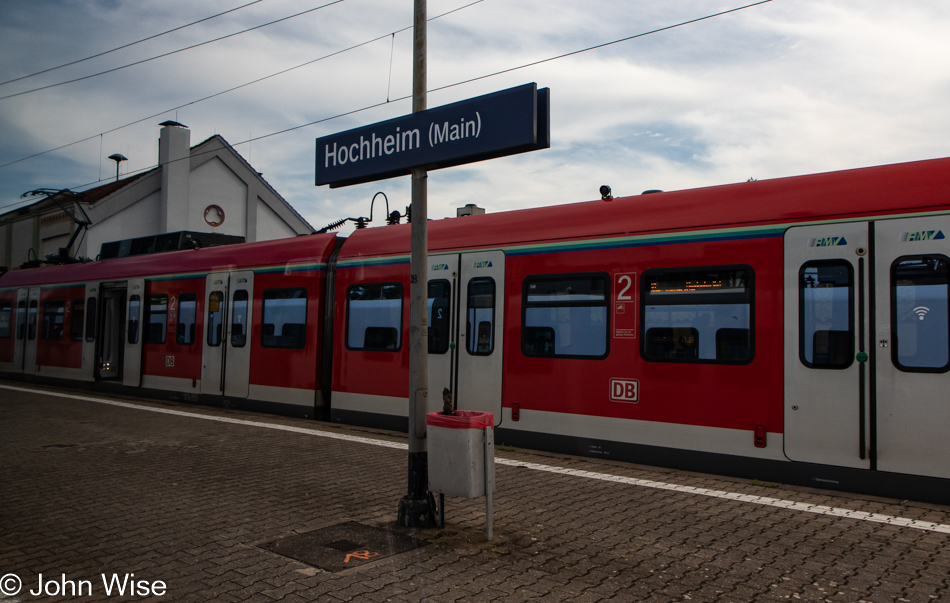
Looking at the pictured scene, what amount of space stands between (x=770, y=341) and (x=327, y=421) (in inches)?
289

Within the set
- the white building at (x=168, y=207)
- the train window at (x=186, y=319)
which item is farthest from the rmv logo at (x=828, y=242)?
the white building at (x=168, y=207)

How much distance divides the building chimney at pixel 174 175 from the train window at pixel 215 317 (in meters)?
18.1

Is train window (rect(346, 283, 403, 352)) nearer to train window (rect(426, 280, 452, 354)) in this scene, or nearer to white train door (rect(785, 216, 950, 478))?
train window (rect(426, 280, 452, 354))

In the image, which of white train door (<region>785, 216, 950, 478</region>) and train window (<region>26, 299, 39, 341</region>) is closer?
white train door (<region>785, 216, 950, 478</region>)

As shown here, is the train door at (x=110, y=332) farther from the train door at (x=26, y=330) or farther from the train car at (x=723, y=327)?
the train car at (x=723, y=327)

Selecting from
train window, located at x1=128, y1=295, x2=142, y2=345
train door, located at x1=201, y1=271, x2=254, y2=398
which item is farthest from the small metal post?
train window, located at x1=128, y1=295, x2=142, y2=345

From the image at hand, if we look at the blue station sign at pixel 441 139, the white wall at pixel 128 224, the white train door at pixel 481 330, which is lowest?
the white train door at pixel 481 330

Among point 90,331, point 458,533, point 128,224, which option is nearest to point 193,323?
point 90,331

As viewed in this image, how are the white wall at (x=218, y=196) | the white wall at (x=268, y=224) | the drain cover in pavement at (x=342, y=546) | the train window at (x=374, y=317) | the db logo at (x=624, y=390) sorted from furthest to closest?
1. the white wall at (x=268, y=224)
2. the white wall at (x=218, y=196)
3. the train window at (x=374, y=317)
4. the db logo at (x=624, y=390)
5. the drain cover in pavement at (x=342, y=546)

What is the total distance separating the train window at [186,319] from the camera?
1412cm

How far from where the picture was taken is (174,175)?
2991 cm

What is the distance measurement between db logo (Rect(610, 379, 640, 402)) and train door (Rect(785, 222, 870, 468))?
5.17 ft

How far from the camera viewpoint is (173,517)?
19.3 feet

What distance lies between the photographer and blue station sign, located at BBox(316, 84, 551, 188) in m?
5.24
